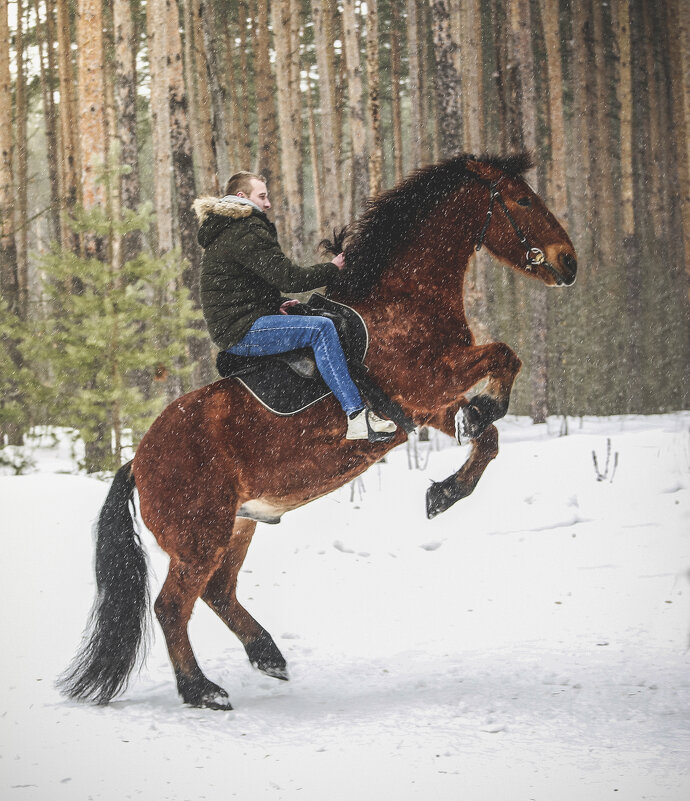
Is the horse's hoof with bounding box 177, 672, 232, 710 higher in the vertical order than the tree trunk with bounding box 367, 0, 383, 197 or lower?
lower

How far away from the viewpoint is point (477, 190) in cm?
436

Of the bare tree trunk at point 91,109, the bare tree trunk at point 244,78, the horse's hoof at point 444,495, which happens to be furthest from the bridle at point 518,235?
the bare tree trunk at point 244,78

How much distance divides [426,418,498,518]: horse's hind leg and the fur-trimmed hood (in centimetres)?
165

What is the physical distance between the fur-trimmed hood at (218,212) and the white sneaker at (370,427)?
1.17 meters

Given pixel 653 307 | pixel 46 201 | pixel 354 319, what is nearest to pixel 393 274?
pixel 354 319

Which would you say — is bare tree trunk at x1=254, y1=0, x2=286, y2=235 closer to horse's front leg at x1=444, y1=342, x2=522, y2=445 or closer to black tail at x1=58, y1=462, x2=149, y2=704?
black tail at x1=58, y1=462, x2=149, y2=704

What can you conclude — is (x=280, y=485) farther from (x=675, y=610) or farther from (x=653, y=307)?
(x=653, y=307)

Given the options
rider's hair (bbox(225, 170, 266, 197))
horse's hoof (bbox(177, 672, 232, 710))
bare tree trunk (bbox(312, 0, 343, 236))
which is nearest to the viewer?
rider's hair (bbox(225, 170, 266, 197))

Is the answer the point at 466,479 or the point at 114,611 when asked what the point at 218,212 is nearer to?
the point at 466,479

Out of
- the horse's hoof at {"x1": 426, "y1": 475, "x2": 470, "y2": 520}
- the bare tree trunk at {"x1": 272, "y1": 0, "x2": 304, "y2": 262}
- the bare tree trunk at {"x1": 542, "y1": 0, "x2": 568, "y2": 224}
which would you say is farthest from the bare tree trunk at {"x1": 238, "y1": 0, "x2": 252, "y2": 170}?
the horse's hoof at {"x1": 426, "y1": 475, "x2": 470, "y2": 520}

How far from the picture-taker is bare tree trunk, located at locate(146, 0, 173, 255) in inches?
397

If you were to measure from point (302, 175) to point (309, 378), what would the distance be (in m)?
13.6

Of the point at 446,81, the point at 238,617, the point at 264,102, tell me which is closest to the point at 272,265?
the point at 238,617

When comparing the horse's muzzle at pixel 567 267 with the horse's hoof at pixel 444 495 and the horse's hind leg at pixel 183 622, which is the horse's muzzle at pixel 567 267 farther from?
the horse's hind leg at pixel 183 622
